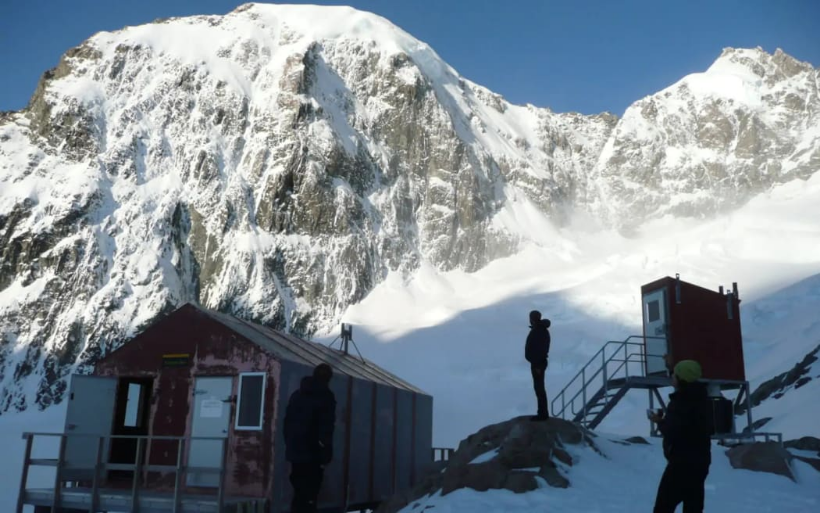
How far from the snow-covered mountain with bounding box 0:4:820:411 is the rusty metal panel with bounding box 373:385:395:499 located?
6175 cm

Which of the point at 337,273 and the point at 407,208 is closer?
the point at 337,273

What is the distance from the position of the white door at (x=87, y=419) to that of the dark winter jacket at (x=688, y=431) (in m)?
12.7

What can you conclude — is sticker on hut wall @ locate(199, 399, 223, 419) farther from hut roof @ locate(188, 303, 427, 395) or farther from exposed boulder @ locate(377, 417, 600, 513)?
exposed boulder @ locate(377, 417, 600, 513)

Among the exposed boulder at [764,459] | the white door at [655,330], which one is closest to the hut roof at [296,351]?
the white door at [655,330]

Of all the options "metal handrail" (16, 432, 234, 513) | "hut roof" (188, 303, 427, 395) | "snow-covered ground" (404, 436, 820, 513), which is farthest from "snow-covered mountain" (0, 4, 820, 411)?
"metal handrail" (16, 432, 234, 513)

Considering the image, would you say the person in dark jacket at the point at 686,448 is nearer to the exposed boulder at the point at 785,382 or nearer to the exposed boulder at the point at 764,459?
the exposed boulder at the point at 764,459

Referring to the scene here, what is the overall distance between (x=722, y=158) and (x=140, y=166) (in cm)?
9126

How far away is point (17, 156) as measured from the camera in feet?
337

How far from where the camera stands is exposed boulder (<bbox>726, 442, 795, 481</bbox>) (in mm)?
15023

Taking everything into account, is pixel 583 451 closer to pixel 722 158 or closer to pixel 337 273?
pixel 337 273

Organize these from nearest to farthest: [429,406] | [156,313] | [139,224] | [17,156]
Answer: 1. [429,406]
2. [156,313]
3. [139,224]
4. [17,156]

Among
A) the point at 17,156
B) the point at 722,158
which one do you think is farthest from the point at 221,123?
the point at 722,158

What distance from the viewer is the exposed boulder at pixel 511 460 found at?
44.6 feet

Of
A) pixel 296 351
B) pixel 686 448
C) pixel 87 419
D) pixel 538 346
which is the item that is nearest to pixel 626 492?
pixel 538 346
